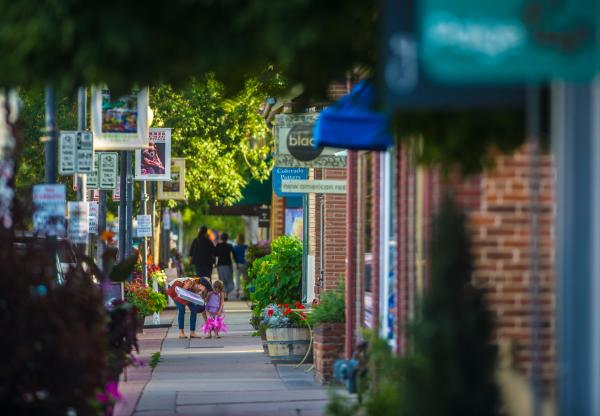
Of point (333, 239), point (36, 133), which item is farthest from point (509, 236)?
point (36, 133)

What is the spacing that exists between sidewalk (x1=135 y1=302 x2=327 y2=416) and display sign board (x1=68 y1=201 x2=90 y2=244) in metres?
2.05

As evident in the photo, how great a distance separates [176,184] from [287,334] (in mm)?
16151

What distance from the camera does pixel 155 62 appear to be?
8000 millimetres

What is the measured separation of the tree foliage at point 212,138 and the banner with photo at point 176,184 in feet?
3.90

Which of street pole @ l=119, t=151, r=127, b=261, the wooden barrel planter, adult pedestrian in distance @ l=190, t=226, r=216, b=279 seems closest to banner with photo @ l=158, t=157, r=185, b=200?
adult pedestrian in distance @ l=190, t=226, r=216, b=279

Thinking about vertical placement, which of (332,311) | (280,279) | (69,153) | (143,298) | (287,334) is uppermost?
(69,153)

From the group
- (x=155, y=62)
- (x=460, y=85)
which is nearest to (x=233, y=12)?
(x=155, y=62)

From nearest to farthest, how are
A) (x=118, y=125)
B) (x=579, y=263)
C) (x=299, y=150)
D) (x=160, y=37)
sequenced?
(x=579, y=263) < (x=160, y=37) < (x=118, y=125) < (x=299, y=150)

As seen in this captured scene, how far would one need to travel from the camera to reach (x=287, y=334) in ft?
64.6

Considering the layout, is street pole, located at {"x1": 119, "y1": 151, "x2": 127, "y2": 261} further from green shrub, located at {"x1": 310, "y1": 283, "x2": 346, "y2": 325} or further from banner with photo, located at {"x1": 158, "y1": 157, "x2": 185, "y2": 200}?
green shrub, located at {"x1": 310, "y1": 283, "x2": 346, "y2": 325}

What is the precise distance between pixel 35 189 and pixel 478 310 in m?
6.77

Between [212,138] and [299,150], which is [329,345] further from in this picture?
[212,138]

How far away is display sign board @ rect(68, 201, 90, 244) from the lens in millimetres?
15211

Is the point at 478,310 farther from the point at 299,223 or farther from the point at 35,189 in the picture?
the point at 299,223
